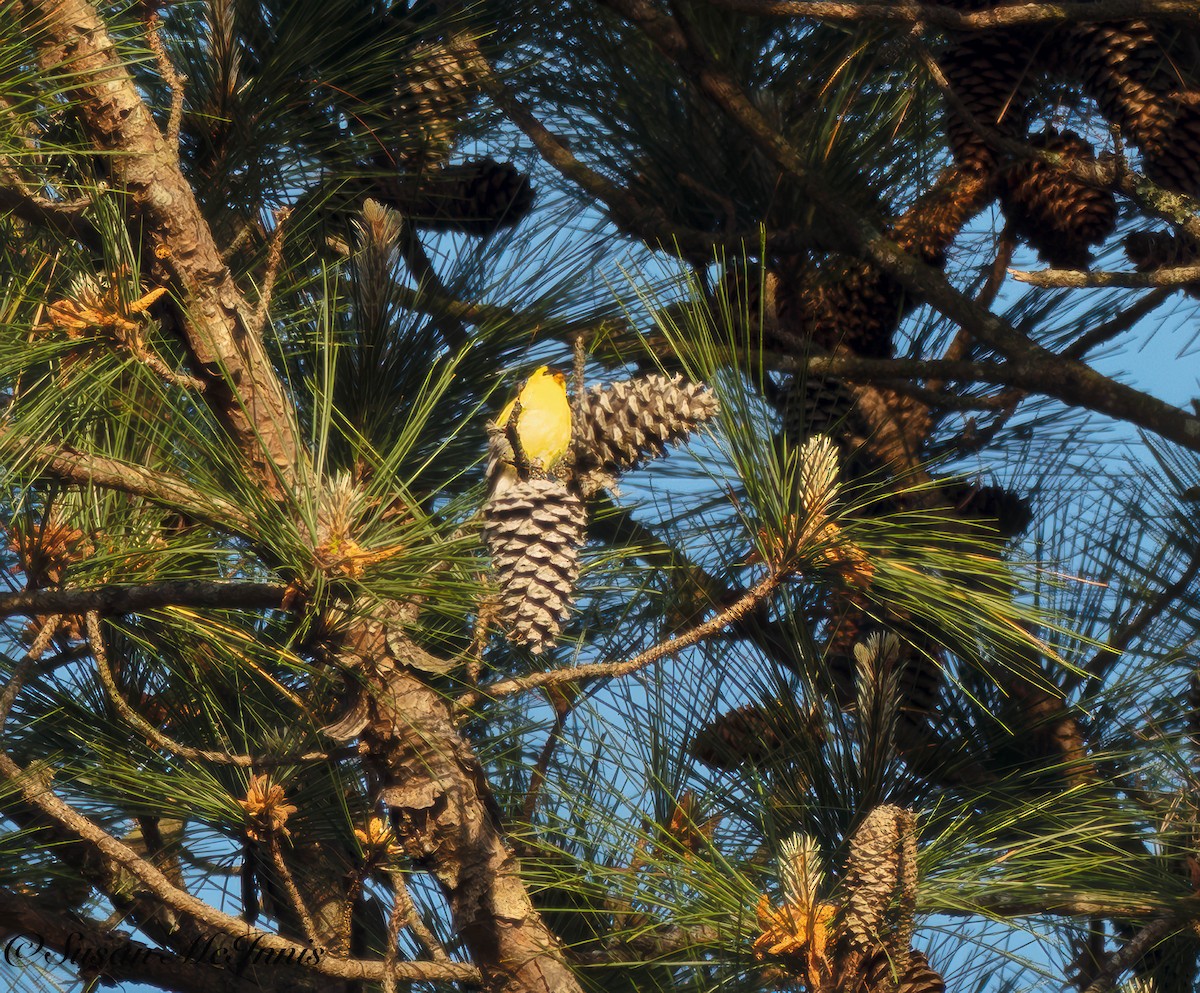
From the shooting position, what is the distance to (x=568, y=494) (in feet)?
3.07

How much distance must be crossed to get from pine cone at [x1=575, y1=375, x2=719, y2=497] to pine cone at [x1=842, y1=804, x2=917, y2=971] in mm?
322

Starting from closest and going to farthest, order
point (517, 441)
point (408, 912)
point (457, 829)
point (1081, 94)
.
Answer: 1. point (517, 441)
2. point (457, 829)
3. point (408, 912)
4. point (1081, 94)

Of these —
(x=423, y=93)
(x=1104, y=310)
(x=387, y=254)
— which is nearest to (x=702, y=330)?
(x=387, y=254)

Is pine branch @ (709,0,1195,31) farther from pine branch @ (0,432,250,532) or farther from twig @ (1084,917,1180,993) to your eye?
twig @ (1084,917,1180,993)

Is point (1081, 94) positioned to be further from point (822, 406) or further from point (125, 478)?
point (125, 478)

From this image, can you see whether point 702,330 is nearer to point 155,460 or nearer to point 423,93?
point 155,460

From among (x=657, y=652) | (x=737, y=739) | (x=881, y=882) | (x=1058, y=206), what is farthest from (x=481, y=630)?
(x=1058, y=206)

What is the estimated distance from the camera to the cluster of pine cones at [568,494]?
91 cm

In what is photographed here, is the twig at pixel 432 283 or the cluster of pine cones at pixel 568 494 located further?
the twig at pixel 432 283

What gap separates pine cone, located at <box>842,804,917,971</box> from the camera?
2.97 feet

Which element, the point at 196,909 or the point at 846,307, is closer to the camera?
the point at 196,909

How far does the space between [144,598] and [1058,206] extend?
4.02 ft

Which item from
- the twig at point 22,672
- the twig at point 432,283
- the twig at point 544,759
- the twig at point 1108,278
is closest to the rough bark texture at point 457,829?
the twig at point 544,759

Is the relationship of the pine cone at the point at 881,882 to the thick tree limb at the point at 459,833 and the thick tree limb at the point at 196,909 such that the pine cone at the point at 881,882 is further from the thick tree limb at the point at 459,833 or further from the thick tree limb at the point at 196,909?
the thick tree limb at the point at 196,909
